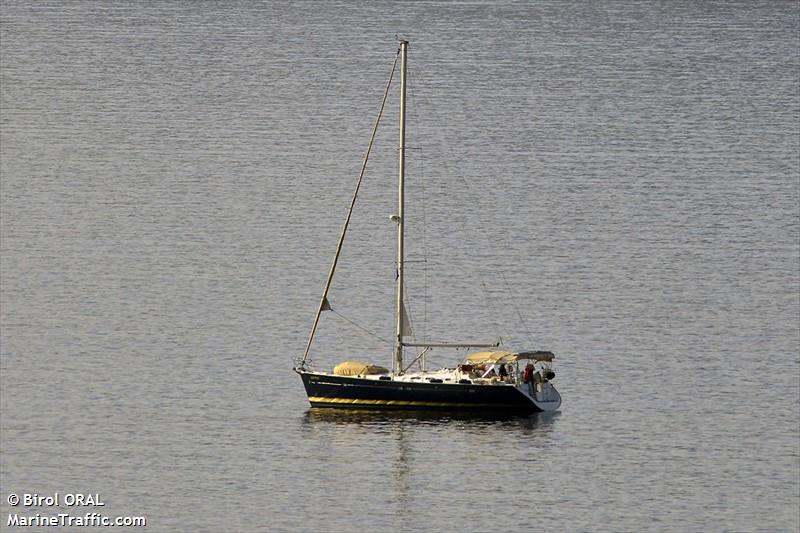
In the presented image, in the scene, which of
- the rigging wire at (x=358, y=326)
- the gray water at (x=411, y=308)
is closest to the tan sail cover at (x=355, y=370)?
the gray water at (x=411, y=308)

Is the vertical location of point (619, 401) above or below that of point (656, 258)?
below

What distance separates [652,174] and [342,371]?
78.8 meters

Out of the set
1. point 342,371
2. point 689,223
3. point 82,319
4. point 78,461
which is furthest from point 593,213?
point 78,461

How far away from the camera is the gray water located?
3509 inches

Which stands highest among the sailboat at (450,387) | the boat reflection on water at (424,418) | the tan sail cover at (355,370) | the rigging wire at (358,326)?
the rigging wire at (358,326)

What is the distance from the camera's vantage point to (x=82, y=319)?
12406 cm

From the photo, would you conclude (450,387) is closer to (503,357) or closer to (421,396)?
(421,396)

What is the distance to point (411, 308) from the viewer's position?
129000 mm

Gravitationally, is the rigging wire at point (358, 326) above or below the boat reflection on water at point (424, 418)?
above

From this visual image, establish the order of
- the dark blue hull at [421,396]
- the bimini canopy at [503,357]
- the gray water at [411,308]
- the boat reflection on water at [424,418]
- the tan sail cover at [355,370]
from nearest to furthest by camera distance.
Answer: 1. the gray water at [411,308]
2. the boat reflection on water at [424,418]
3. the dark blue hull at [421,396]
4. the bimini canopy at [503,357]
5. the tan sail cover at [355,370]

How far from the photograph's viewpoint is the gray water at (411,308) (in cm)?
8912

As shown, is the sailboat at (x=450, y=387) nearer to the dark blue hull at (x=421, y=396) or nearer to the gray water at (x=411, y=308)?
the dark blue hull at (x=421, y=396)

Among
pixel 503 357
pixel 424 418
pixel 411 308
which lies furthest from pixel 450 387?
pixel 411 308

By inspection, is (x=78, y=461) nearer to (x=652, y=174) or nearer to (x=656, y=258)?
(x=656, y=258)
